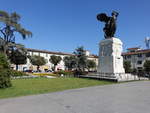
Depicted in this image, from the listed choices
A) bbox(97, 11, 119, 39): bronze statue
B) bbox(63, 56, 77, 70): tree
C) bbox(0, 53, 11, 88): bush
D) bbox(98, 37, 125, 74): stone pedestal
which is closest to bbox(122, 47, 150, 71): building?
bbox(63, 56, 77, 70): tree

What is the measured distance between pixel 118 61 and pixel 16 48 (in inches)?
914

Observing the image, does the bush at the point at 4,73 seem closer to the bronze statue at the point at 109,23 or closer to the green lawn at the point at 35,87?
the green lawn at the point at 35,87

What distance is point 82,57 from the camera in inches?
1371

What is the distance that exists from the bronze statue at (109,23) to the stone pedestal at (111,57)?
2026mm

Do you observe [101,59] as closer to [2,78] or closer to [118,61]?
[118,61]

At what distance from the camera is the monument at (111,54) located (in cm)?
1862

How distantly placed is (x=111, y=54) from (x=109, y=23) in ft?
18.5

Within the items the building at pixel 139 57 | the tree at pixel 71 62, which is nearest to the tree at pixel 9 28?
the tree at pixel 71 62

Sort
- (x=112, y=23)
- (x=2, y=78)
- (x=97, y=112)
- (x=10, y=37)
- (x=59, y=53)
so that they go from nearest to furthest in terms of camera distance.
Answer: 1. (x=97, y=112)
2. (x=2, y=78)
3. (x=112, y=23)
4. (x=10, y=37)
5. (x=59, y=53)

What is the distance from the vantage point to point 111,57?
19.0 metres

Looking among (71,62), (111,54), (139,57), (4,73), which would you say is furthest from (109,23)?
(139,57)

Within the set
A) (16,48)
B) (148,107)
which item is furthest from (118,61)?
(16,48)

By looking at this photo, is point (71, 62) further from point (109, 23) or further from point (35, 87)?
point (35, 87)

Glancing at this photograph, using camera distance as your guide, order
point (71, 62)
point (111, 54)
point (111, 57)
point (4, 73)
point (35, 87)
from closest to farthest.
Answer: point (4, 73) < point (35, 87) < point (111, 57) < point (111, 54) < point (71, 62)
